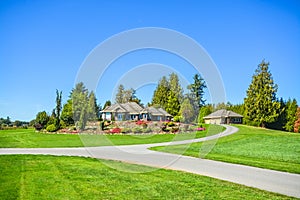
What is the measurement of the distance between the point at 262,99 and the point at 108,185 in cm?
4296

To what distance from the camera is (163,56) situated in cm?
1030

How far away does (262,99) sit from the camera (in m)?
45.9

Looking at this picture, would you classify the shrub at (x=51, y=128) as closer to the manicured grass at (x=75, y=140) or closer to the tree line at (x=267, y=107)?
the manicured grass at (x=75, y=140)

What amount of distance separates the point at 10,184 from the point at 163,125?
28.9 metres

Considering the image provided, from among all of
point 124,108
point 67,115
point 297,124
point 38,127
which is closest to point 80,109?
point 67,115

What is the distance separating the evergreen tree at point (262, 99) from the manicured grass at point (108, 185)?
40.1 meters

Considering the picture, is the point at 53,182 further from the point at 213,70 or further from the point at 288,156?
the point at 288,156

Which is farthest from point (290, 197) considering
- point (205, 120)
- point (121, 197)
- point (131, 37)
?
point (205, 120)

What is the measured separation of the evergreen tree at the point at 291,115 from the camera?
4650 cm

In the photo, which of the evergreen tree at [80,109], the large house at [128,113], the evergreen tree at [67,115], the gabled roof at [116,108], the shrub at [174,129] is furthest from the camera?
the gabled roof at [116,108]

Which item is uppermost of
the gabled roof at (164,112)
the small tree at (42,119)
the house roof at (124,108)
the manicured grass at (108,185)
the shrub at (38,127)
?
the house roof at (124,108)

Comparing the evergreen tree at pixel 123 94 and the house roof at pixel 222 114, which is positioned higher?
the evergreen tree at pixel 123 94

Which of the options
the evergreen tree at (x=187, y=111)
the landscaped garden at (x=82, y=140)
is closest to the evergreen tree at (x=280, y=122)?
the evergreen tree at (x=187, y=111)

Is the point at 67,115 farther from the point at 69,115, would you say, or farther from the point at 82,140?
the point at 82,140
